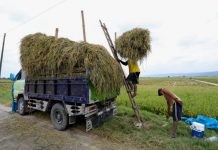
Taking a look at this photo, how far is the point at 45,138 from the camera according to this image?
15.8 feet

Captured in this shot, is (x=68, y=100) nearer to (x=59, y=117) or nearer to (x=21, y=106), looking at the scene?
(x=59, y=117)

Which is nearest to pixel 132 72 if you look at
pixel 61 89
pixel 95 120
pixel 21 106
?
pixel 95 120

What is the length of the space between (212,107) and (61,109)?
255 inches

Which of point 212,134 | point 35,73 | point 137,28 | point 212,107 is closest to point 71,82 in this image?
point 35,73

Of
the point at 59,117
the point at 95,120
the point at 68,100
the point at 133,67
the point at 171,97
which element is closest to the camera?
the point at 171,97

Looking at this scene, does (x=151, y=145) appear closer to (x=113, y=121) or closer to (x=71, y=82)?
(x=113, y=121)

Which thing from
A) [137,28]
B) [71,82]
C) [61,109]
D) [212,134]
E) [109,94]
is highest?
[137,28]

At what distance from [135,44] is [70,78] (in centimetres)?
235

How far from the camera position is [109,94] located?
5.46 metres

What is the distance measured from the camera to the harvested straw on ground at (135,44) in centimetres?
534

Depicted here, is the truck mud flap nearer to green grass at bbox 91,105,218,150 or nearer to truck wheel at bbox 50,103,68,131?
green grass at bbox 91,105,218,150

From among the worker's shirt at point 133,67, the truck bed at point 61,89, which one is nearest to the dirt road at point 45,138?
the truck bed at point 61,89

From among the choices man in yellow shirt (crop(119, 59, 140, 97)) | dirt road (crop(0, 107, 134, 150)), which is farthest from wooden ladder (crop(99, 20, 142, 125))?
dirt road (crop(0, 107, 134, 150))

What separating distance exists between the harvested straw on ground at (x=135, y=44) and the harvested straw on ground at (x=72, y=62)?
1.99ft
